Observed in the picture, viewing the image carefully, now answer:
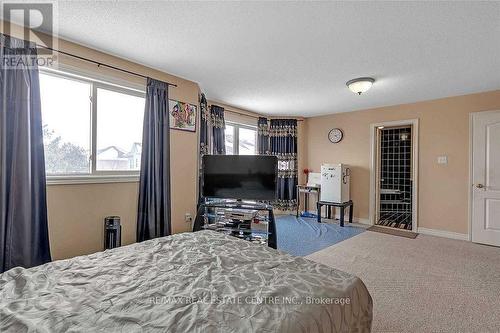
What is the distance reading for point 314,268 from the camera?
4.60ft

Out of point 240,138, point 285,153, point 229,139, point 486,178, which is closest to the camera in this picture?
point 486,178

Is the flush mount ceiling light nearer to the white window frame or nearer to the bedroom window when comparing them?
the bedroom window

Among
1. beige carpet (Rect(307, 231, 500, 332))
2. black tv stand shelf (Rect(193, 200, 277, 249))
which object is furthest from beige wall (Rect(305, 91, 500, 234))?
black tv stand shelf (Rect(193, 200, 277, 249))

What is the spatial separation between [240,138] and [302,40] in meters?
3.20

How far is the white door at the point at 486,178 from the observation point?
147 inches

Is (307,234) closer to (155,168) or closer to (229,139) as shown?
(229,139)

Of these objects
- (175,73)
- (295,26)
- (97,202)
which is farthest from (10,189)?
(295,26)

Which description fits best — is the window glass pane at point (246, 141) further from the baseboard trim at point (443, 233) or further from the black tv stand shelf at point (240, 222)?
the baseboard trim at point (443, 233)

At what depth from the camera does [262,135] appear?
5.69 m

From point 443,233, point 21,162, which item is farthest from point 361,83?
point 21,162

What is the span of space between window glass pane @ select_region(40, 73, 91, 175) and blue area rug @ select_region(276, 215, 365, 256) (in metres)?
2.73

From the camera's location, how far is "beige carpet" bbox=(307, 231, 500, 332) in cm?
192

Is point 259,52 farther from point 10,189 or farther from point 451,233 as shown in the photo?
point 451,233
